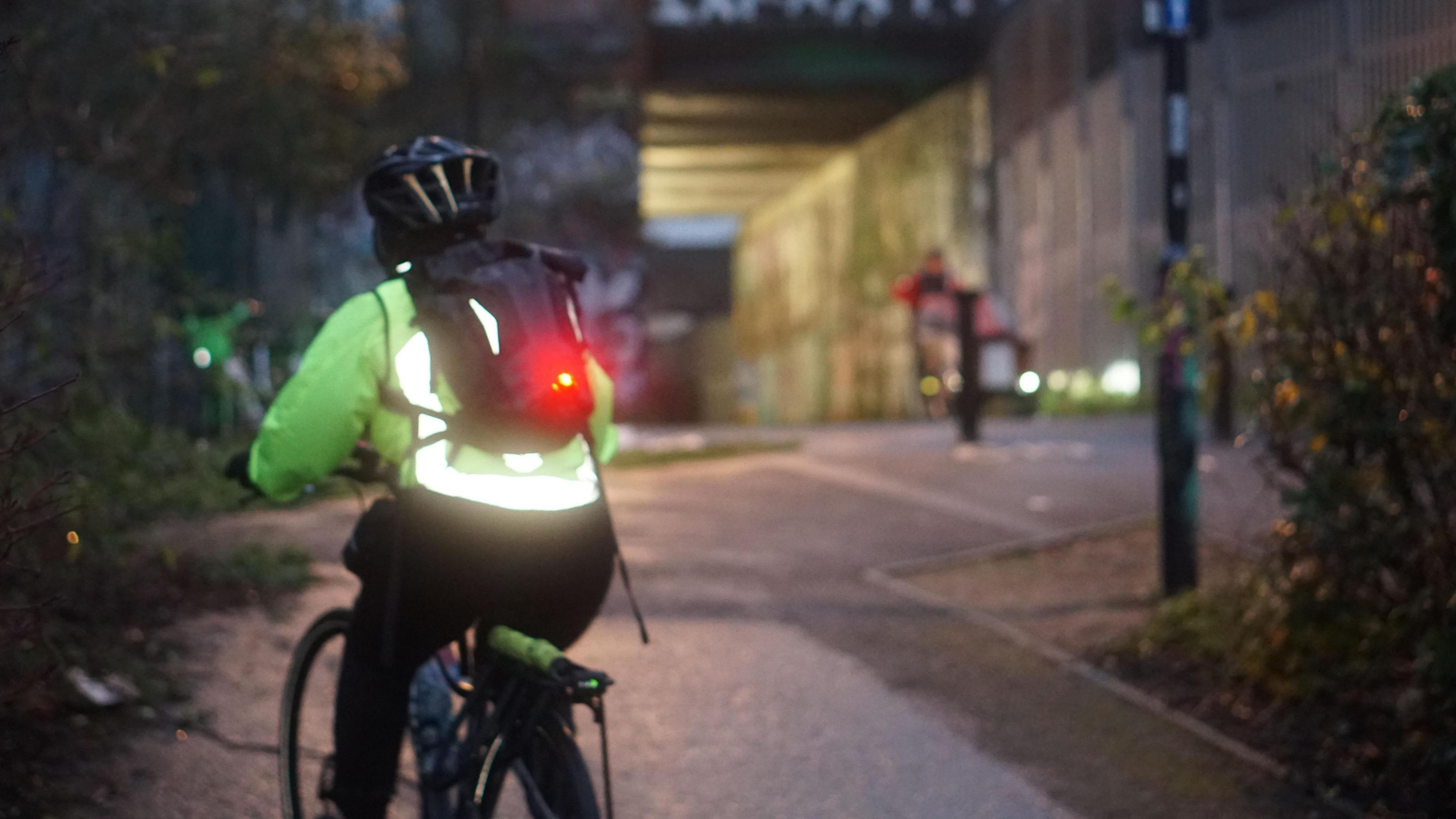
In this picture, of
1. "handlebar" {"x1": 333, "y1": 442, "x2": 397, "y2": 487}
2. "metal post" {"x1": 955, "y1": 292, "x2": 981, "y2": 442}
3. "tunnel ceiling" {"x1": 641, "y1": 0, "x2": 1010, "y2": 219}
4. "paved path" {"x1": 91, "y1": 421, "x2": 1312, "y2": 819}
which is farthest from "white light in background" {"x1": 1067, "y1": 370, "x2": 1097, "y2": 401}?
"handlebar" {"x1": 333, "y1": 442, "x2": 397, "y2": 487}

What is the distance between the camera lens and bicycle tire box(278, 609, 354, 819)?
4.19 meters

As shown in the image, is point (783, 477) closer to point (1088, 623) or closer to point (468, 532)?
point (1088, 623)

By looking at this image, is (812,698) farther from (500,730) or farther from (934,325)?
(934,325)

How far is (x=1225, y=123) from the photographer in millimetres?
21859

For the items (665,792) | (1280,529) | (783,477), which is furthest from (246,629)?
(783,477)

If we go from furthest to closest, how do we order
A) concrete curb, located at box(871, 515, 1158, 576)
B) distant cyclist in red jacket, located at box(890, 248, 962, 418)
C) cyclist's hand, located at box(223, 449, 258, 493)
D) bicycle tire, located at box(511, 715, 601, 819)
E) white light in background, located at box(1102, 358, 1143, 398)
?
white light in background, located at box(1102, 358, 1143, 398), distant cyclist in red jacket, located at box(890, 248, 962, 418), concrete curb, located at box(871, 515, 1158, 576), cyclist's hand, located at box(223, 449, 258, 493), bicycle tire, located at box(511, 715, 601, 819)

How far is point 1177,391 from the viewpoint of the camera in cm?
812

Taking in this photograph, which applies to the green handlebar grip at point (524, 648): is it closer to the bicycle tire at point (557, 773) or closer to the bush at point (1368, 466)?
the bicycle tire at point (557, 773)

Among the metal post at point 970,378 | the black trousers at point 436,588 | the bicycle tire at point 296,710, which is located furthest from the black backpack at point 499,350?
the metal post at point 970,378

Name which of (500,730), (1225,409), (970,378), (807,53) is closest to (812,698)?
(500,730)

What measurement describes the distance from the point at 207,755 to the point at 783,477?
313 inches

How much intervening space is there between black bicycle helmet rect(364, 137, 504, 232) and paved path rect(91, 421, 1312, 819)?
7.28 feet

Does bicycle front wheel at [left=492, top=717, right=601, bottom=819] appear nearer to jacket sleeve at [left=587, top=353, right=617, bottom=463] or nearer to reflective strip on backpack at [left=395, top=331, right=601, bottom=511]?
reflective strip on backpack at [left=395, top=331, right=601, bottom=511]

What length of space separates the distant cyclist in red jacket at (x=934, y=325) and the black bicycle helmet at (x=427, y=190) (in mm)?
15960
